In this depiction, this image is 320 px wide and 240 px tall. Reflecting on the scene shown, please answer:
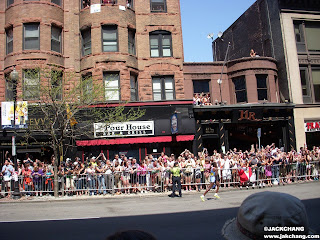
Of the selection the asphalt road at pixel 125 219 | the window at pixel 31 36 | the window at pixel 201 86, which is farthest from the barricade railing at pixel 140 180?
the window at pixel 31 36

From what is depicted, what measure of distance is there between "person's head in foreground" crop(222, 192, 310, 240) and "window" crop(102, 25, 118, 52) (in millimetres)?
20692

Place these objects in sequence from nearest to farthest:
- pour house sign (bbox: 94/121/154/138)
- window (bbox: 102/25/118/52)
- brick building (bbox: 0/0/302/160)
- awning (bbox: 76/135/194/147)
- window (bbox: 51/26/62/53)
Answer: awning (bbox: 76/135/194/147), pour house sign (bbox: 94/121/154/138), brick building (bbox: 0/0/302/160), window (bbox: 51/26/62/53), window (bbox: 102/25/118/52)

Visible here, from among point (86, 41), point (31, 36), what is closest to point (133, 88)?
point (86, 41)

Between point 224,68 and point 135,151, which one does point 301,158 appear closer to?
point 224,68

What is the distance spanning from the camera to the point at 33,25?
20.6m

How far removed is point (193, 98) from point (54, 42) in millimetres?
10784

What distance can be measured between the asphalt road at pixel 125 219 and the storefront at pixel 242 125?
980cm

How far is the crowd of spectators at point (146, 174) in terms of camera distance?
15031 millimetres

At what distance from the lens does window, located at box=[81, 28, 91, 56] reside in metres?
21.6

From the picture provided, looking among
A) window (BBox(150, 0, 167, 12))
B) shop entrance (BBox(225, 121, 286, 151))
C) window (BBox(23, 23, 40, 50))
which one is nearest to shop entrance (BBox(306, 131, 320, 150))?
shop entrance (BBox(225, 121, 286, 151))

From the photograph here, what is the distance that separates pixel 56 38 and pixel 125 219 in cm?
1649

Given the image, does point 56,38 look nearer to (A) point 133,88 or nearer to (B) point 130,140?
(A) point 133,88

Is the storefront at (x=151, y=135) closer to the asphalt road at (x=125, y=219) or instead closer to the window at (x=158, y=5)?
the window at (x=158, y=5)

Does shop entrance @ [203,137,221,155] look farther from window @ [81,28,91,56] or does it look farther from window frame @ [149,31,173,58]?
window @ [81,28,91,56]
